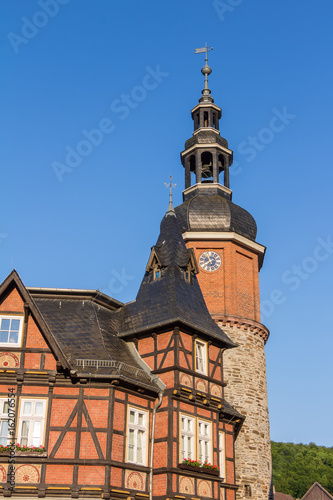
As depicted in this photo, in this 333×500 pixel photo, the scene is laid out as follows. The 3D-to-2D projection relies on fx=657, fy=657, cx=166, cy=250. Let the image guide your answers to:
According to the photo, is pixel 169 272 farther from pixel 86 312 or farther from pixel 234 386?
pixel 234 386

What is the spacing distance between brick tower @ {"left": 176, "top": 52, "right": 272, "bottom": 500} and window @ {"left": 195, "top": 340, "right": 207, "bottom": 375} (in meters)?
8.54

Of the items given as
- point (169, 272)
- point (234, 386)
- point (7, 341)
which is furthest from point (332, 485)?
point (7, 341)

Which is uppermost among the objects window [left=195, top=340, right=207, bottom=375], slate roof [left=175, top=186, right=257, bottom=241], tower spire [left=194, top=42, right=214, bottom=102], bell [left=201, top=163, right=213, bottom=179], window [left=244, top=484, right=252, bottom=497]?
tower spire [left=194, top=42, right=214, bottom=102]

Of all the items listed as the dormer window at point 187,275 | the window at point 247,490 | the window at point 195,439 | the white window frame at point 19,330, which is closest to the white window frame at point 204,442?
the window at point 195,439

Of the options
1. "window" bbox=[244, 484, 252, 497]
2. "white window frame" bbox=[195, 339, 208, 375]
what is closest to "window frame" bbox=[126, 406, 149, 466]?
"white window frame" bbox=[195, 339, 208, 375]

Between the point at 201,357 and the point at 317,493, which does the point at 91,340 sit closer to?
the point at 201,357

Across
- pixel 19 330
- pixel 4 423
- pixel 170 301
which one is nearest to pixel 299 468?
pixel 170 301

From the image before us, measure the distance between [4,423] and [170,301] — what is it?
899 cm

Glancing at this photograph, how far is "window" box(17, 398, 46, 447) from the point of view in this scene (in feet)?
78.7

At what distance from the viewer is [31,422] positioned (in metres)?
24.2

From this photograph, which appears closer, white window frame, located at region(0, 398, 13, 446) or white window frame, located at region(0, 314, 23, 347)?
white window frame, located at region(0, 398, 13, 446)

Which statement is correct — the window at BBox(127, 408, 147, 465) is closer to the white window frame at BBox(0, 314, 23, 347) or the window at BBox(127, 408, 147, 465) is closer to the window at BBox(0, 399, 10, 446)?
the window at BBox(0, 399, 10, 446)

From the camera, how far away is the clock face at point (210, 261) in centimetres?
4094

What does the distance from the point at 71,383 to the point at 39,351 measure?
1.76 metres
